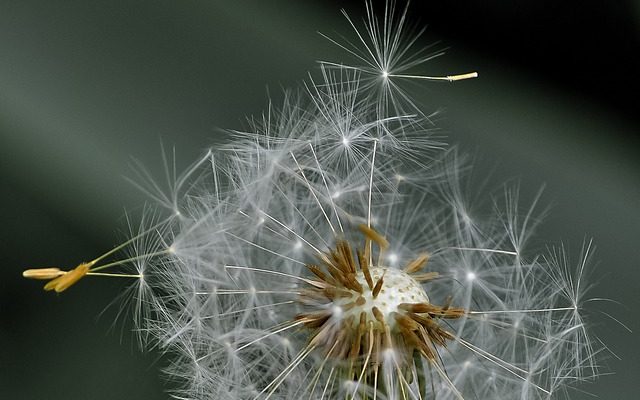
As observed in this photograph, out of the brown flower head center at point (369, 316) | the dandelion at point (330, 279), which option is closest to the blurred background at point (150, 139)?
the dandelion at point (330, 279)

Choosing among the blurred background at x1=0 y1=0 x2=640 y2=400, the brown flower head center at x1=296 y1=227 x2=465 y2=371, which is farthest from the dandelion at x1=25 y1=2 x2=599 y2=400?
the blurred background at x1=0 y1=0 x2=640 y2=400

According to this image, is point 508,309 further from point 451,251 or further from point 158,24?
point 158,24

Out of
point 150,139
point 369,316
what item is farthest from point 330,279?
point 150,139

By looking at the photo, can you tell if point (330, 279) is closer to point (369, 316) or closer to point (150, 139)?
point (369, 316)

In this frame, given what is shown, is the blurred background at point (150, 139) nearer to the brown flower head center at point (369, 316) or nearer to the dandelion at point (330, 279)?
the dandelion at point (330, 279)

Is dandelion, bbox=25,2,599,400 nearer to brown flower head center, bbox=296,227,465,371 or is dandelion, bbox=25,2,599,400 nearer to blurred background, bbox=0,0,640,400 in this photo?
brown flower head center, bbox=296,227,465,371
